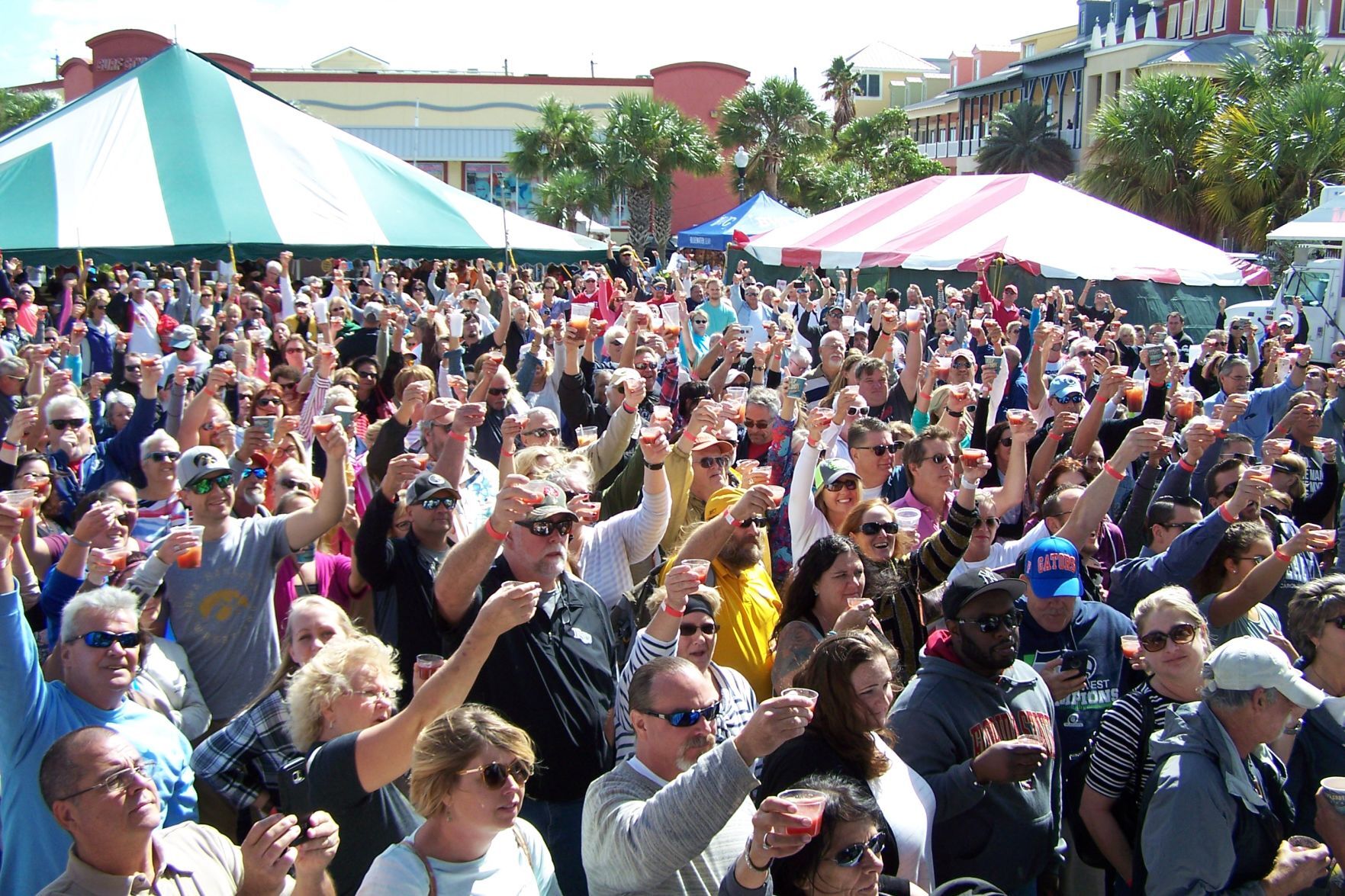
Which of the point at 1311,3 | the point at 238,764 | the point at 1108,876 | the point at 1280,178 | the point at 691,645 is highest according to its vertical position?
the point at 1311,3

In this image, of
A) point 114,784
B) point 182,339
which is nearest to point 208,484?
point 114,784

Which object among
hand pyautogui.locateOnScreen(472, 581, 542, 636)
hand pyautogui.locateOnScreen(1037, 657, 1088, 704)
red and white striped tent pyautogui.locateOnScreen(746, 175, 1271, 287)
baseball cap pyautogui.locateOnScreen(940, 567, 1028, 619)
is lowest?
hand pyautogui.locateOnScreen(1037, 657, 1088, 704)

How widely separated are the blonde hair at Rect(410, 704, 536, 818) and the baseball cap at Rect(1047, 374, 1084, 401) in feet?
17.4

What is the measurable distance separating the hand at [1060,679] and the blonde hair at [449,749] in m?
1.87

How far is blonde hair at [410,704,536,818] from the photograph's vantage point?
7.97ft

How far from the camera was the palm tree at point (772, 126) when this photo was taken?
37781 mm

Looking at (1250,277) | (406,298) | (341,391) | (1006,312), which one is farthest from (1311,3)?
(341,391)

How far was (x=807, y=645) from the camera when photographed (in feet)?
11.9

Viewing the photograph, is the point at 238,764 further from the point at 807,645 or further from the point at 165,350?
the point at 165,350

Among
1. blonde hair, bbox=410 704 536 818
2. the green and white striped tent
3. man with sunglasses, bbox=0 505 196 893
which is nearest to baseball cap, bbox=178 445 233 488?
man with sunglasses, bbox=0 505 196 893

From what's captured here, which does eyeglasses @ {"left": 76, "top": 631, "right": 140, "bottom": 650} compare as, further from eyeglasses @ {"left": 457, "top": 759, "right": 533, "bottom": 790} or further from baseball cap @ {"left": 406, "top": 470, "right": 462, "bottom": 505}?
eyeglasses @ {"left": 457, "top": 759, "right": 533, "bottom": 790}

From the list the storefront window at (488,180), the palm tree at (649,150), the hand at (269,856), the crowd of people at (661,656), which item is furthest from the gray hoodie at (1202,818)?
the storefront window at (488,180)

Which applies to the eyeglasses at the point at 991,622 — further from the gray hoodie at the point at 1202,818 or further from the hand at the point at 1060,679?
the gray hoodie at the point at 1202,818

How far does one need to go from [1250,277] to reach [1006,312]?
494cm
